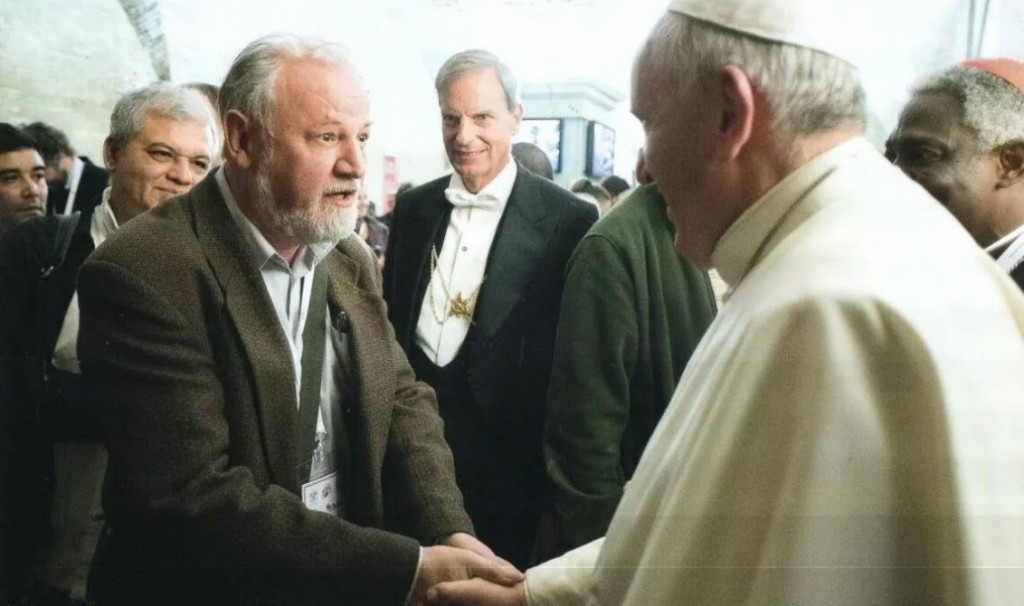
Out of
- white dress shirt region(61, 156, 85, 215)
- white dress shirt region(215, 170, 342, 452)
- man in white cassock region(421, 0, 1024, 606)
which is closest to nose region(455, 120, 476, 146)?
white dress shirt region(215, 170, 342, 452)

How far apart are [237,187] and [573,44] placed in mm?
1983

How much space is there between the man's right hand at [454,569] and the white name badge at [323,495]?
190 mm

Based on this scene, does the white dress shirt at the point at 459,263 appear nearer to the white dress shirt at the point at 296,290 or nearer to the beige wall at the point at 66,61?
the white dress shirt at the point at 296,290

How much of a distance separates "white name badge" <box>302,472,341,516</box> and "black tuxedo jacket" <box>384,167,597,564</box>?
0.90 metres

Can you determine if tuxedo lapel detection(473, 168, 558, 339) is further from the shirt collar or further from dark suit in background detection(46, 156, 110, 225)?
the shirt collar

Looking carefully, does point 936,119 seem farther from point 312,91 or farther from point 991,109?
point 312,91

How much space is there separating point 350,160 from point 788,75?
0.80 metres

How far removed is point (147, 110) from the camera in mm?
2232

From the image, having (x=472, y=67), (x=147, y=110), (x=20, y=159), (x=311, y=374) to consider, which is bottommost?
(x=311, y=374)

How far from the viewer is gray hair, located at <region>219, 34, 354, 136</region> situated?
149 centimetres

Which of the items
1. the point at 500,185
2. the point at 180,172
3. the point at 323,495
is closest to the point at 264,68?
the point at 323,495

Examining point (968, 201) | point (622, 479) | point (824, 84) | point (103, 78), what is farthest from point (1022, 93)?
point (103, 78)

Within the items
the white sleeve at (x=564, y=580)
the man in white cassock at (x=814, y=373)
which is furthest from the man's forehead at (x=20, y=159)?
the man in white cassock at (x=814, y=373)

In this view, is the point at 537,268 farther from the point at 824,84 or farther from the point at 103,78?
the point at 103,78
